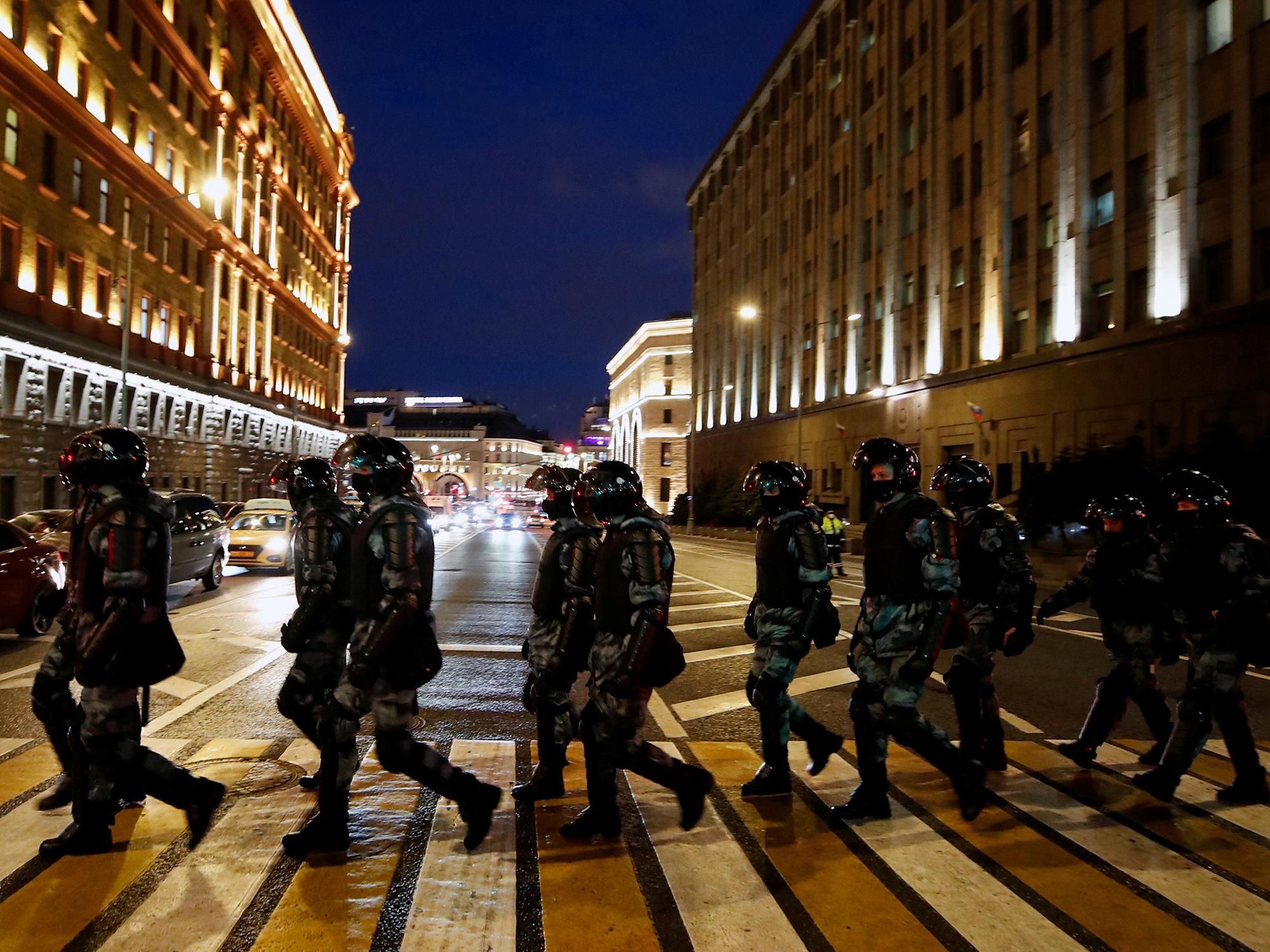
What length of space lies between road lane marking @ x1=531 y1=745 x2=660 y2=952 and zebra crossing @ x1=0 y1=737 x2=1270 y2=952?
0.4 inches

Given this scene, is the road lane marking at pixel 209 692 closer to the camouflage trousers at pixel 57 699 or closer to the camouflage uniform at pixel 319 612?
the camouflage trousers at pixel 57 699

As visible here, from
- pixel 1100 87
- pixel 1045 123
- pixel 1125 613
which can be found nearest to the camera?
pixel 1125 613

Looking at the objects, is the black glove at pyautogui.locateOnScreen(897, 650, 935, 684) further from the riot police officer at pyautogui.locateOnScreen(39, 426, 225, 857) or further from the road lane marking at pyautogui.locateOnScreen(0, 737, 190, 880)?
the road lane marking at pyautogui.locateOnScreen(0, 737, 190, 880)

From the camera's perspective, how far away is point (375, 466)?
441cm

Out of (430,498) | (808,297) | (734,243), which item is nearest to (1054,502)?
(808,297)

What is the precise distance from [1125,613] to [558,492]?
3.54m

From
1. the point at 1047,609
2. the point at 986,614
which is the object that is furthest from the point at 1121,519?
the point at 986,614

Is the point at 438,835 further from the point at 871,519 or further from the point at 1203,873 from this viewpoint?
the point at 1203,873

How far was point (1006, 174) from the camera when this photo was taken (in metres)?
31.1

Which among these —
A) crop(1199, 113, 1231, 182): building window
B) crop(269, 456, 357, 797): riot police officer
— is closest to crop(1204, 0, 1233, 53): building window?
crop(1199, 113, 1231, 182): building window

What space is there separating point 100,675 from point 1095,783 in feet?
18.0

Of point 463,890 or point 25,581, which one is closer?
point 463,890

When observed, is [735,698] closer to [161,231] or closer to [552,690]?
[552,690]

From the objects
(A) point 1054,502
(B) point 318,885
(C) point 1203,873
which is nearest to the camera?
(B) point 318,885
